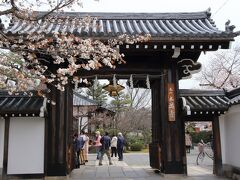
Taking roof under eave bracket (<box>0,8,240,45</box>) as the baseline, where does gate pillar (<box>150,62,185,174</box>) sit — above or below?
below

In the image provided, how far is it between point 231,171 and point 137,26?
628 centimetres

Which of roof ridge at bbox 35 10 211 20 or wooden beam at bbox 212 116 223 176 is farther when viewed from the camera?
roof ridge at bbox 35 10 211 20

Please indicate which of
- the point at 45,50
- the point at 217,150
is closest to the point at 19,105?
the point at 45,50

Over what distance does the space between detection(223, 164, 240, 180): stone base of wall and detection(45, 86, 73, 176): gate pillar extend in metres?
5.63

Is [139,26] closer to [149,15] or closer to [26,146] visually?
[149,15]

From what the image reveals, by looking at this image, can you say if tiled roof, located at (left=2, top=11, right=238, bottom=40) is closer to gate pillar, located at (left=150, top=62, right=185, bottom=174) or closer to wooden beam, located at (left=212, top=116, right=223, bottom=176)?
gate pillar, located at (left=150, top=62, right=185, bottom=174)

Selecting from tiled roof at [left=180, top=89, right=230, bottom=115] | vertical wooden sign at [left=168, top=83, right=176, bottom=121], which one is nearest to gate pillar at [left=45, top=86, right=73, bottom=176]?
vertical wooden sign at [left=168, top=83, right=176, bottom=121]

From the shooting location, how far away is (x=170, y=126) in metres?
12.2

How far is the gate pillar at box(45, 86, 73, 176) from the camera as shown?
38.8 feet

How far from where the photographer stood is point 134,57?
12.6 meters

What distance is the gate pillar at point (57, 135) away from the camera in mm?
11836

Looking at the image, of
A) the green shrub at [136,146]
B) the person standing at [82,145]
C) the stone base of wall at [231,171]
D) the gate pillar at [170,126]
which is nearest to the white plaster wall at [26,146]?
the gate pillar at [170,126]

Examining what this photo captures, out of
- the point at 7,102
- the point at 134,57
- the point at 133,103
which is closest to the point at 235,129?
the point at 134,57

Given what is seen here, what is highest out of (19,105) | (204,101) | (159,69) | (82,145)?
(159,69)
